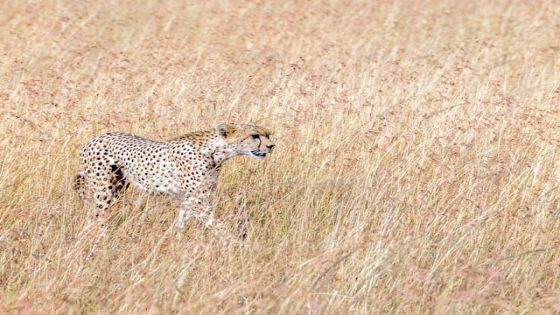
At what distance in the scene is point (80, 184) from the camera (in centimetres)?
484

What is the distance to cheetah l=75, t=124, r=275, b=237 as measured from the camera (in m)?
4.65

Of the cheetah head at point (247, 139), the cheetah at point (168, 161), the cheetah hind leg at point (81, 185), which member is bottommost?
the cheetah hind leg at point (81, 185)

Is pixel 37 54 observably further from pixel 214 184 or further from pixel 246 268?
pixel 246 268

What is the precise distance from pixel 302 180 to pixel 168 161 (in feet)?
2.13

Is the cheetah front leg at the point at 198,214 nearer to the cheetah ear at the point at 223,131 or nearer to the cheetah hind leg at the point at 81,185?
the cheetah ear at the point at 223,131

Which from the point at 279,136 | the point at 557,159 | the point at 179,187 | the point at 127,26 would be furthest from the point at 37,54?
the point at 557,159

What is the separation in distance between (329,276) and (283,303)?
33 centimetres

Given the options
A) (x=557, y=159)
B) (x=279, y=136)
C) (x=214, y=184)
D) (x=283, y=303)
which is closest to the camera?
(x=283, y=303)

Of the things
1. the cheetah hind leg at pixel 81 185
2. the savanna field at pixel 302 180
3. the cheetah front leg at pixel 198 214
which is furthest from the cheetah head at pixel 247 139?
the cheetah hind leg at pixel 81 185

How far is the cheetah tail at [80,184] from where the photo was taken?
4796mm

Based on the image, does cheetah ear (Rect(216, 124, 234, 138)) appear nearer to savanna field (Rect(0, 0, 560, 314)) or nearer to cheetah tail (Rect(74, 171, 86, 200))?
savanna field (Rect(0, 0, 560, 314))

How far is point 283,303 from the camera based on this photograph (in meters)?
3.24

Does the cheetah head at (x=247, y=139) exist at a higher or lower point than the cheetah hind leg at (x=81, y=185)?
higher

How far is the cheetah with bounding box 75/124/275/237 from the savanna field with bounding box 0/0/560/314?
0.09 meters
